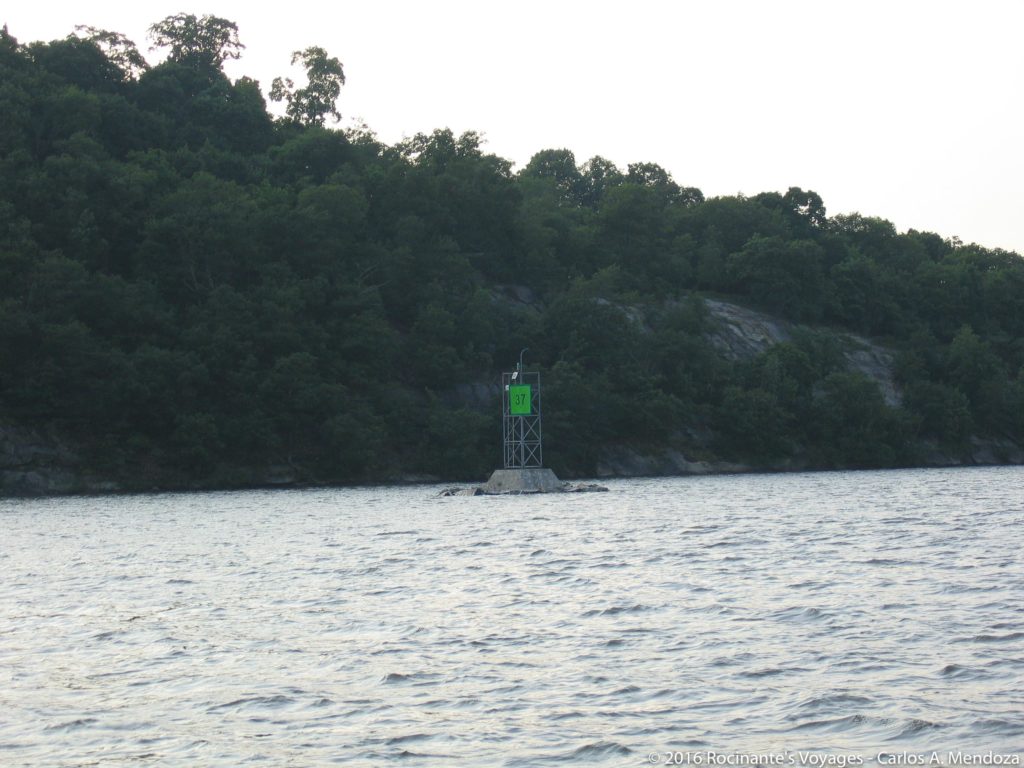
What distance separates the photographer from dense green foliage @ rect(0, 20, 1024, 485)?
99.8 metres

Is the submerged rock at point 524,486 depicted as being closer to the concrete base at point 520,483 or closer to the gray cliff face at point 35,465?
the concrete base at point 520,483

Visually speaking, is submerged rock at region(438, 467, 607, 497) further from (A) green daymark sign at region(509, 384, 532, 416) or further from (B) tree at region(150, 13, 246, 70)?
(B) tree at region(150, 13, 246, 70)

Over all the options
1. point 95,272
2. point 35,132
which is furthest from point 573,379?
point 35,132

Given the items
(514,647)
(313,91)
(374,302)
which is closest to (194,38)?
(313,91)

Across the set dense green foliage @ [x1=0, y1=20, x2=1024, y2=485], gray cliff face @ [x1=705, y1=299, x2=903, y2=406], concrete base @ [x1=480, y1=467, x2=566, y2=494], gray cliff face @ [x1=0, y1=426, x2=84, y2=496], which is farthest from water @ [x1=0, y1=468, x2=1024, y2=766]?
gray cliff face @ [x1=705, y1=299, x2=903, y2=406]

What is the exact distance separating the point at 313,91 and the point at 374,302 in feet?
205

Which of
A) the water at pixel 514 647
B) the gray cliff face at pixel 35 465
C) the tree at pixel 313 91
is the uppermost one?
the tree at pixel 313 91

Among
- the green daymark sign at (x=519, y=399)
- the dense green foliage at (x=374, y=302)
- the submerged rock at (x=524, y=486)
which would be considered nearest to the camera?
the submerged rock at (x=524, y=486)

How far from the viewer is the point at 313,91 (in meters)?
169

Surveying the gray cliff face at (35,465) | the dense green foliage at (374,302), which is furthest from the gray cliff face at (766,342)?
the gray cliff face at (35,465)

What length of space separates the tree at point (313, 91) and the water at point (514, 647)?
128077mm

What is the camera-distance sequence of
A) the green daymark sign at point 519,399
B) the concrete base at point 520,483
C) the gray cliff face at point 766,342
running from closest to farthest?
the concrete base at point 520,483 → the green daymark sign at point 519,399 → the gray cliff face at point 766,342

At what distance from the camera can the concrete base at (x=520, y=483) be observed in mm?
88625

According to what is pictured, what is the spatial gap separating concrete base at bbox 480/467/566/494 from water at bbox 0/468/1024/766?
40387mm
